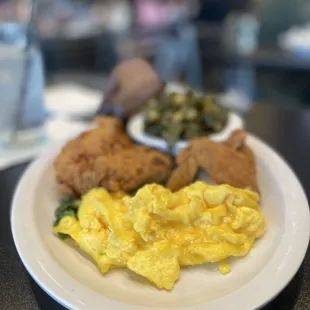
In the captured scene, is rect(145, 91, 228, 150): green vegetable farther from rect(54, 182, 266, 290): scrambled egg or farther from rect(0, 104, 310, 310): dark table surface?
rect(54, 182, 266, 290): scrambled egg

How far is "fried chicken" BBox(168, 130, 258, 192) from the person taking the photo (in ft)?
3.27

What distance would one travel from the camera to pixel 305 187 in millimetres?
1132

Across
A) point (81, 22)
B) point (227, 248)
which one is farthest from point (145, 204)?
point (81, 22)

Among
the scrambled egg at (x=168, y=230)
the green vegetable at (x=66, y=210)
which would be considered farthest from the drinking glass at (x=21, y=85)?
the scrambled egg at (x=168, y=230)

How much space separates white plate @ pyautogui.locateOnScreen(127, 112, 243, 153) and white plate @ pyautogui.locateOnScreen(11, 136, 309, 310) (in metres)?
0.28

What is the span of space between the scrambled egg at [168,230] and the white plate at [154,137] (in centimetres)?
32

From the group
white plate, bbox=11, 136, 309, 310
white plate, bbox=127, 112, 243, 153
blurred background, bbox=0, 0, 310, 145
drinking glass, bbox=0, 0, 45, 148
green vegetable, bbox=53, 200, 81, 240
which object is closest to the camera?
white plate, bbox=11, 136, 309, 310

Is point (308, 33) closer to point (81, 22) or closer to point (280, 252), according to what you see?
point (81, 22)

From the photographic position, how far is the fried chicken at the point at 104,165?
1.01 meters

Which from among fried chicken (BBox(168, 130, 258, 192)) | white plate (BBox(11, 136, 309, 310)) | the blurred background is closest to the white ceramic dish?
fried chicken (BBox(168, 130, 258, 192))

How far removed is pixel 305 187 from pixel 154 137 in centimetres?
43

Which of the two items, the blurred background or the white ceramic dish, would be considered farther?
the blurred background

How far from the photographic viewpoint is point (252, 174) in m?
1.04

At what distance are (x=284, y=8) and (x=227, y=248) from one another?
142 inches
